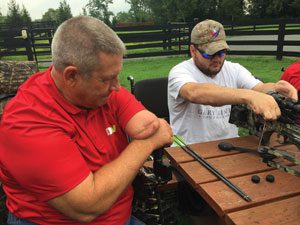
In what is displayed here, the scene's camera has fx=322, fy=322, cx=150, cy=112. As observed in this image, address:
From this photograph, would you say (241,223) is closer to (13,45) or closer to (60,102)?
(60,102)

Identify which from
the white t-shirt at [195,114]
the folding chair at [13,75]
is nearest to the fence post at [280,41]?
the white t-shirt at [195,114]

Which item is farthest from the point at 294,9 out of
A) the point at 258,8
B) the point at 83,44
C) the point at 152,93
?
the point at 83,44

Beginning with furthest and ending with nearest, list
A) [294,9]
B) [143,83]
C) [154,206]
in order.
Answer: [294,9] < [143,83] < [154,206]

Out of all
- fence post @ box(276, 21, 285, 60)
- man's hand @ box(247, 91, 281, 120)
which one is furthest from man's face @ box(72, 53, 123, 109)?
fence post @ box(276, 21, 285, 60)

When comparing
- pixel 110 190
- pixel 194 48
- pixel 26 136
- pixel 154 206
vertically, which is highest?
pixel 194 48

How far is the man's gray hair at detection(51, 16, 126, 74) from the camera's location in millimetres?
1507

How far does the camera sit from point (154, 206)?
2045mm

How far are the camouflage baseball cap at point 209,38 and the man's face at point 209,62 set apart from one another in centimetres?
6

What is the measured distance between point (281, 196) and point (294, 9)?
131 feet

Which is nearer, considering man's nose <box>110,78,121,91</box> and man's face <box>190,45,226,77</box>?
man's nose <box>110,78,121,91</box>

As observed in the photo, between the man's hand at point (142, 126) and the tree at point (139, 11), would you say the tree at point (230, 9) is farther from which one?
the man's hand at point (142, 126)

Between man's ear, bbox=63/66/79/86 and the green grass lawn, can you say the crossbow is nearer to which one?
man's ear, bbox=63/66/79/86

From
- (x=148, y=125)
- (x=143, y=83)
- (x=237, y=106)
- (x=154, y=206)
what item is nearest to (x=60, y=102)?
(x=148, y=125)

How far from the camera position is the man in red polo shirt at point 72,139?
1.44m
